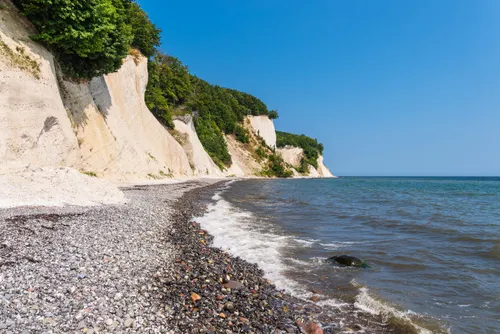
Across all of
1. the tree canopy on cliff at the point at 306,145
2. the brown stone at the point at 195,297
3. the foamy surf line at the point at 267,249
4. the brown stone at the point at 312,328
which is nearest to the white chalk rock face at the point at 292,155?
the tree canopy on cliff at the point at 306,145

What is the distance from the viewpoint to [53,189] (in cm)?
1201

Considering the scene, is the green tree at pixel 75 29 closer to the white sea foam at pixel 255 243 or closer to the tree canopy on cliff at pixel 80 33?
the tree canopy on cliff at pixel 80 33

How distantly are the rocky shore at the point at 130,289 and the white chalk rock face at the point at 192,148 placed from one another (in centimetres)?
4051

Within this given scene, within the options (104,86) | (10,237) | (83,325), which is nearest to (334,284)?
(83,325)

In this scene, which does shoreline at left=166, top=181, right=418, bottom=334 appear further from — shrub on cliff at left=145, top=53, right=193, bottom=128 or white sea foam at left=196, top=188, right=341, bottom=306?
shrub on cliff at left=145, top=53, right=193, bottom=128

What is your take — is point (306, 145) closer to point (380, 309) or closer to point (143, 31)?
point (143, 31)

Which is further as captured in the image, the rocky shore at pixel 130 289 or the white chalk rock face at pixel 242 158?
the white chalk rock face at pixel 242 158

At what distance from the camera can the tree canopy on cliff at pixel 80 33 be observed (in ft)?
58.0

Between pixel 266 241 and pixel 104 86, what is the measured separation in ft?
77.5

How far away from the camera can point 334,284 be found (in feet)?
23.6

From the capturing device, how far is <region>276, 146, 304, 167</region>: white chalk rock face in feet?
365

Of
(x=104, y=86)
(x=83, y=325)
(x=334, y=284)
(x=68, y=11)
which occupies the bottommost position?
Result: (x=334, y=284)

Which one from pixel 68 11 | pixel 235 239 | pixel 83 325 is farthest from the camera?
pixel 68 11

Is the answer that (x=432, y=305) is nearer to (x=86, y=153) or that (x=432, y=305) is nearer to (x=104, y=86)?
(x=86, y=153)
